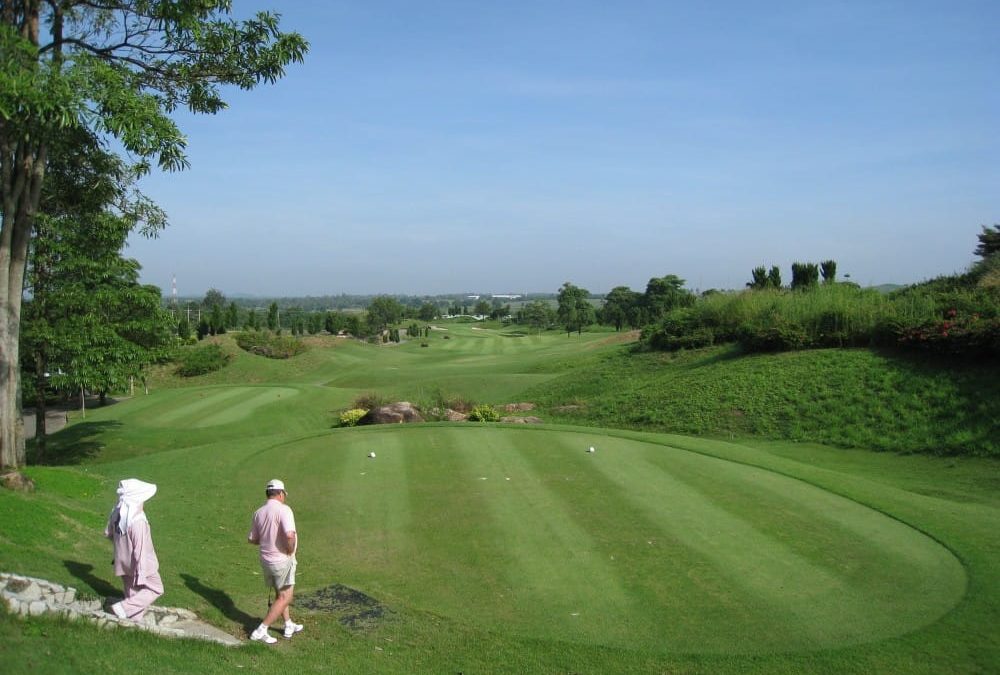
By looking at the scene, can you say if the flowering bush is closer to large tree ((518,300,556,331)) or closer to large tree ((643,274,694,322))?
large tree ((643,274,694,322))

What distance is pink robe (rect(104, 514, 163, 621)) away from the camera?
686 centimetres

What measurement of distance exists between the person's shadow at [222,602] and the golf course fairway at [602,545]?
0.33 m

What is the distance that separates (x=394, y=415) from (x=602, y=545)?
1238 centimetres

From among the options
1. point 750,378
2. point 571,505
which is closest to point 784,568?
point 571,505

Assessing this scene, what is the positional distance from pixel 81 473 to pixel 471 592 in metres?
8.89

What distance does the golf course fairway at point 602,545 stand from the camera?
7762mm

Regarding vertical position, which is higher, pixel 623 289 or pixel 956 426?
pixel 623 289

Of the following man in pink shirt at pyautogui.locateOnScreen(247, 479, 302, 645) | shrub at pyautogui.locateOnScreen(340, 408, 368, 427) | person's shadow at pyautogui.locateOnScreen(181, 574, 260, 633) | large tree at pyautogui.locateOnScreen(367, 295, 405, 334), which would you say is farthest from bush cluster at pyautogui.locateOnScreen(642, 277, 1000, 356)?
large tree at pyautogui.locateOnScreen(367, 295, 405, 334)

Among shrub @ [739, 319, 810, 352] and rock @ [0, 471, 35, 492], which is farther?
shrub @ [739, 319, 810, 352]

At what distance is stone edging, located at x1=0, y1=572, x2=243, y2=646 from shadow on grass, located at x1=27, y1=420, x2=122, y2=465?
53.1ft

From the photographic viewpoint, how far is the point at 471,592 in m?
8.50

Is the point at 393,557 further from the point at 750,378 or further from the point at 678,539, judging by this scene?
the point at 750,378

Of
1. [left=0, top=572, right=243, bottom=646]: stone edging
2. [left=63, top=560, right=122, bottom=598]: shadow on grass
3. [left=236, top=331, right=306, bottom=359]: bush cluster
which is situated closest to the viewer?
[left=0, top=572, right=243, bottom=646]: stone edging

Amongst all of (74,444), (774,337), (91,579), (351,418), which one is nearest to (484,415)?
(351,418)
